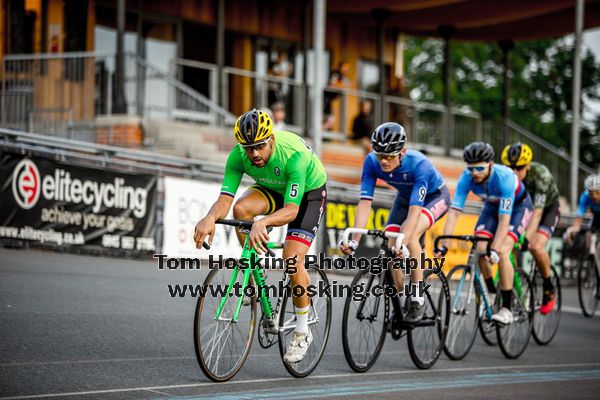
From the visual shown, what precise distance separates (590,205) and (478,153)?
5.84m

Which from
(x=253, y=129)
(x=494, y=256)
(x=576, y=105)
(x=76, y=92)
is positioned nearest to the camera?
(x=253, y=129)

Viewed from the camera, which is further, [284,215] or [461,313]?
[461,313]

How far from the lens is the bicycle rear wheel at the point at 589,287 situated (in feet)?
51.7

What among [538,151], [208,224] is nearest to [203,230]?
Answer: [208,224]

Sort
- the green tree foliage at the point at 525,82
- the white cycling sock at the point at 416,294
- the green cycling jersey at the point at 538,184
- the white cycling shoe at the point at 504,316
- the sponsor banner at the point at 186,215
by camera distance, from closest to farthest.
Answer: the white cycling sock at the point at 416,294 → the white cycling shoe at the point at 504,316 → the green cycling jersey at the point at 538,184 → the sponsor banner at the point at 186,215 → the green tree foliage at the point at 525,82

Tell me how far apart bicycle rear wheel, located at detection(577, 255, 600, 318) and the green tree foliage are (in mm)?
36848

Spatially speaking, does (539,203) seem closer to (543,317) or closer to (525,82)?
(543,317)

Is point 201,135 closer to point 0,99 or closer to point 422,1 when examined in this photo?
point 0,99

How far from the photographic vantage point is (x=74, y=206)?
1458 cm

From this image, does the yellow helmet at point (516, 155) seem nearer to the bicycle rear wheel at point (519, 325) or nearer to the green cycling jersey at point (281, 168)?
the bicycle rear wheel at point (519, 325)

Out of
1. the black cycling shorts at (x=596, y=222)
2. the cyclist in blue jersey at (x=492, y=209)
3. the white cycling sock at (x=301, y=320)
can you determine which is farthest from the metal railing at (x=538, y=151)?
the white cycling sock at (x=301, y=320)

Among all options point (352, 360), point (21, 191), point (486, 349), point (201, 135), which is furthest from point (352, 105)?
point (352, 360)

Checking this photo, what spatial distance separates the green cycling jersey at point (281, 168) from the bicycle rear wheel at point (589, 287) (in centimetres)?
888

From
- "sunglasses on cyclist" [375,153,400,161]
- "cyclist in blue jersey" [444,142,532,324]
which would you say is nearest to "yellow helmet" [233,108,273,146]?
"sunglasses on cyclist" [375,153,400,161]
